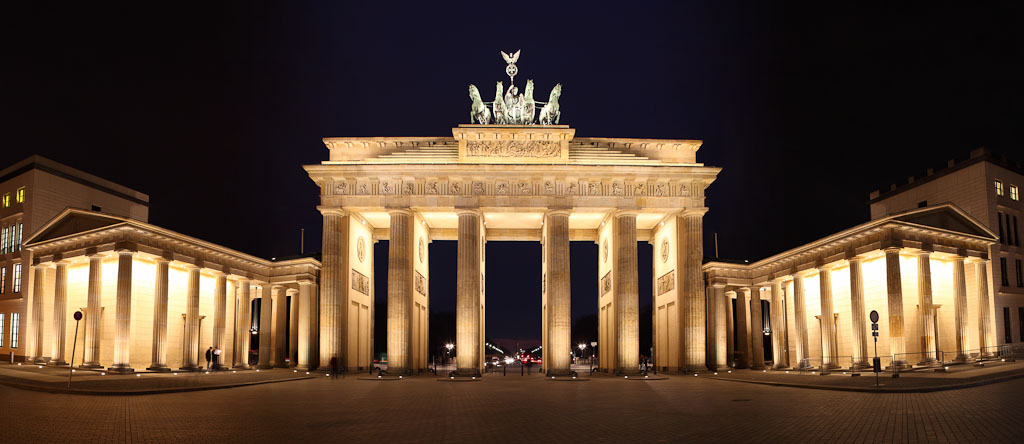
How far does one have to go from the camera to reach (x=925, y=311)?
1594 inches

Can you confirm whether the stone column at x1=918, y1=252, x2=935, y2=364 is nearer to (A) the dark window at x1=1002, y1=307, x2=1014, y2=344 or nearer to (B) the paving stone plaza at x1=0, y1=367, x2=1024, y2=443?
(B) the paving stone plaza at x1=0, y1=367, x2=1024, y2=443

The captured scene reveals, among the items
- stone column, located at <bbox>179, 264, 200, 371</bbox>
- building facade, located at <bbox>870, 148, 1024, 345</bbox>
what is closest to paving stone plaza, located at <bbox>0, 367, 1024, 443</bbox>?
stone column, located at <bbox>179, 264, 200, 371</bbox>

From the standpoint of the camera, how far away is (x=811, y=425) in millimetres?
17266

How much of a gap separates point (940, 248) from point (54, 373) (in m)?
47.5

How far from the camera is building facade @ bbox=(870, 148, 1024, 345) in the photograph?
5291 centimetres

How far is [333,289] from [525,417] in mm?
→ 34054

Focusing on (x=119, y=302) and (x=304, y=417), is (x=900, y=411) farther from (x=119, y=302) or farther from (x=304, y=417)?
(x=119, y=302)

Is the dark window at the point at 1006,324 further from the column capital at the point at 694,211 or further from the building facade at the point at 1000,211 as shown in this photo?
the column capital at the point at 694,211

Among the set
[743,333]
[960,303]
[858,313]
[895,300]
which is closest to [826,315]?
[858,313]

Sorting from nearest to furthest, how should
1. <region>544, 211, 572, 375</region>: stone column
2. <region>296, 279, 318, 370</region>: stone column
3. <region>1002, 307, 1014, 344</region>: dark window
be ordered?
<region>544, 211, 572, 375</region>: stone column
<region>296, 279, 318, 370</region>: stone column
<region>1002, 307, 1014, 344</region>: dark window

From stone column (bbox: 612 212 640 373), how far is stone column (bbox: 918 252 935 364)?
58.2 feet

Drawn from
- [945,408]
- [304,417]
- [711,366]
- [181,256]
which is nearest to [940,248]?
[711,366]

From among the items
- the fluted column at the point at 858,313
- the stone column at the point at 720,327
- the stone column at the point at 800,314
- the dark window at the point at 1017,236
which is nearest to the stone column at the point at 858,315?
the fluted column at the point at 858,313

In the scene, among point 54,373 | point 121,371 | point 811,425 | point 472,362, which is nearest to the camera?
point 811,425
